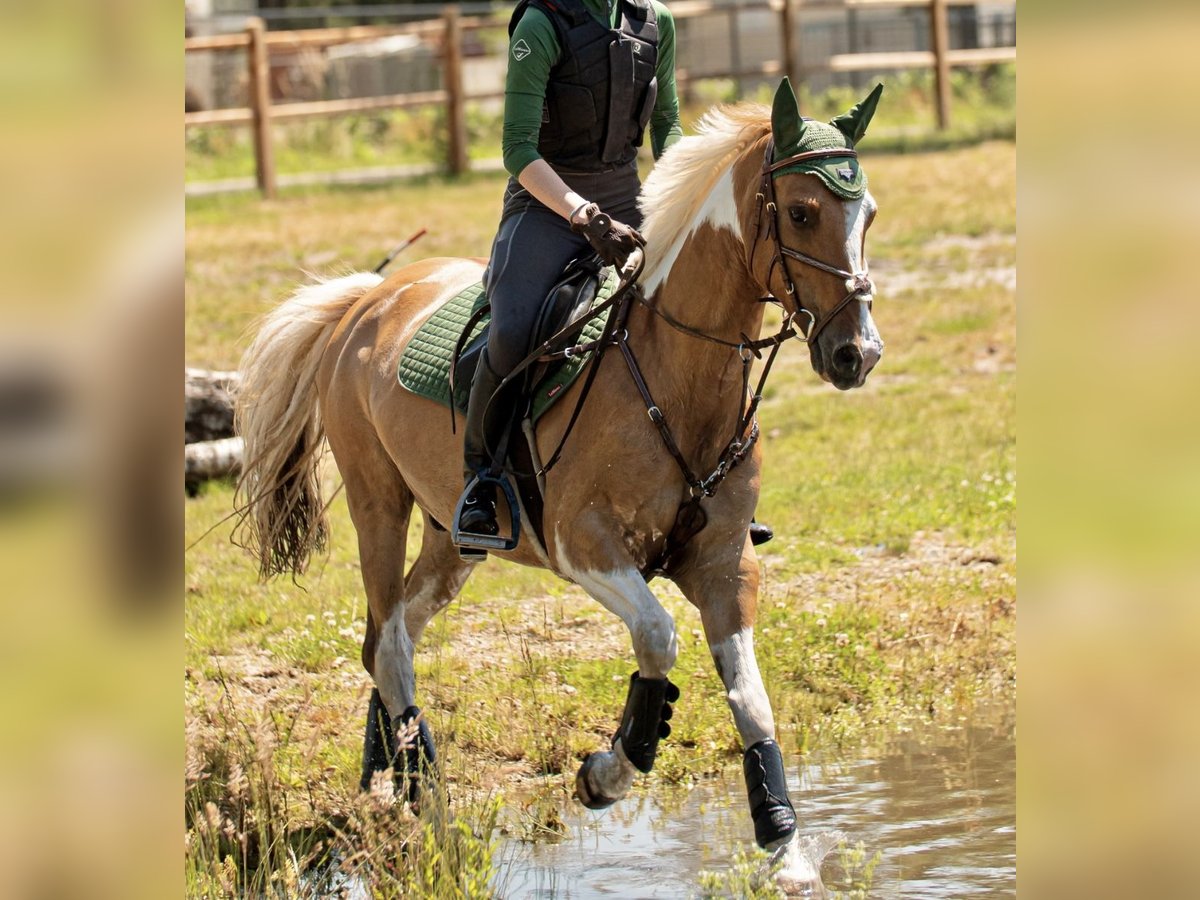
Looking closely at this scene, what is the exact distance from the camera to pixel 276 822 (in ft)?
17.9

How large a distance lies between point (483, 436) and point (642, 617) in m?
0.96

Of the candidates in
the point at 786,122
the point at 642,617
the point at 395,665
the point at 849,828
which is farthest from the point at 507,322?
the point at 849,828

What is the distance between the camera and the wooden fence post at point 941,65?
23.1 meters

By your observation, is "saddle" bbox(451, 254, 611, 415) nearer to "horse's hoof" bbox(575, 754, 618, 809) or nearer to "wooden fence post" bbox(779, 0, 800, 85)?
"horse's hoof" bbox(575, 754, 618, 809)

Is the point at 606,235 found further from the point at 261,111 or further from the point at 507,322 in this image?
the point at 261,111

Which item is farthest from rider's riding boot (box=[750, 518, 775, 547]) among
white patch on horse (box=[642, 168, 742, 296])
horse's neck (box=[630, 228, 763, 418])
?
white patch on horse (box=[642, 168, 742, 296])

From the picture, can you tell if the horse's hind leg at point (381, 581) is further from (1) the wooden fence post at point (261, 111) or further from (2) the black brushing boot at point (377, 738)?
(1) the wooden fence post at point (261, 111)

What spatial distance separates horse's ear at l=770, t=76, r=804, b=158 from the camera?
4488 mm
